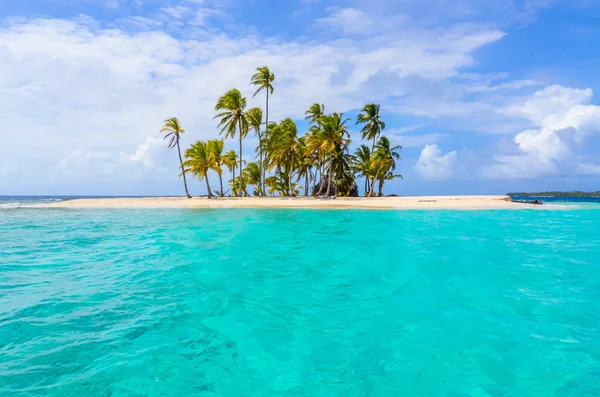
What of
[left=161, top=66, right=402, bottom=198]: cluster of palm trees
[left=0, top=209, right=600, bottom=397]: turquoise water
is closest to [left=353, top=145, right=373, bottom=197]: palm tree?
[left=161, top=66, right=402, bottom=198]: cluster of palm trees

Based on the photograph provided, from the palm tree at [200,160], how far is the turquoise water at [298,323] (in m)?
32.1

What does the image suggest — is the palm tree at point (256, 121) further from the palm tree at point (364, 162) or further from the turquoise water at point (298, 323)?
the turquoise water at point (298, 323)

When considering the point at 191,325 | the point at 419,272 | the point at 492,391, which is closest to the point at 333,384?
the point at 492,391

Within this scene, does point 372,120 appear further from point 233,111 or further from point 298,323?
point 298,323

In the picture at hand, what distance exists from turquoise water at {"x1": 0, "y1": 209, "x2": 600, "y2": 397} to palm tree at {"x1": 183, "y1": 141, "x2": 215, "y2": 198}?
3210 centimetres

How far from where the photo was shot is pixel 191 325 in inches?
222

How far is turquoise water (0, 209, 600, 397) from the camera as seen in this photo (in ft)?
13.3

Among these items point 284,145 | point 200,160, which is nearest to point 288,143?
point 284,145

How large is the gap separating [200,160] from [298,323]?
39.8 m

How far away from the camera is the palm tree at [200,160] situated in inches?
1699

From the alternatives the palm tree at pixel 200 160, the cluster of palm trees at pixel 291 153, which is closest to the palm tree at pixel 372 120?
the cluster of palm trees at pixel 291 153

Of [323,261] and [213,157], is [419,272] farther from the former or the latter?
[213,157]

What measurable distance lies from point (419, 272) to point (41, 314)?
816cm

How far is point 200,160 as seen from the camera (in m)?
43.0
